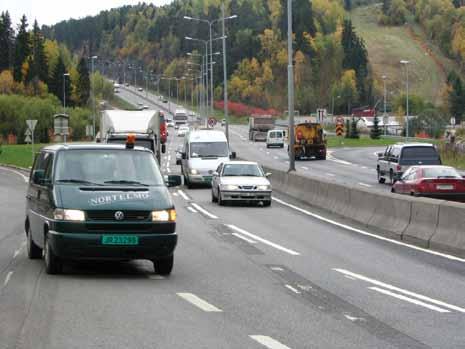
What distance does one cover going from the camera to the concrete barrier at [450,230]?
→ 59.4 ft

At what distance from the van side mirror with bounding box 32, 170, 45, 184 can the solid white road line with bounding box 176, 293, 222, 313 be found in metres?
3.69

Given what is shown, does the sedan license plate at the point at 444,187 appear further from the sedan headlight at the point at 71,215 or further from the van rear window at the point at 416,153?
the sedan headlight at the point at 71,215

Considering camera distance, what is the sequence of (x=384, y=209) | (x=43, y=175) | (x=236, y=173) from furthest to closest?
1. (x=236, y=173)
2. (x=384, y=209)
3. (x=43, y=175)

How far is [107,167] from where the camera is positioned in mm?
14867

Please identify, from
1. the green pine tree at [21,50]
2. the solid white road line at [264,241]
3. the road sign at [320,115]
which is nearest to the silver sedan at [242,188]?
the solid white road line at [264,241]

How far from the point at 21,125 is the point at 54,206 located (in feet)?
404

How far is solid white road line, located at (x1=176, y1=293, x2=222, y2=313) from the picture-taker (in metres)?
11.3

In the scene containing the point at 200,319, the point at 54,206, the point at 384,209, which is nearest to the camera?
the point at 200,319

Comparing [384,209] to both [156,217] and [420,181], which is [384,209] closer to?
[420,181]

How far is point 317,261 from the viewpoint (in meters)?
16.9

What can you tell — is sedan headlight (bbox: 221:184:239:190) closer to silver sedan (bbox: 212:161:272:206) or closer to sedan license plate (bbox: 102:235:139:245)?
silver sedan (bbox: 212:161:272:206)

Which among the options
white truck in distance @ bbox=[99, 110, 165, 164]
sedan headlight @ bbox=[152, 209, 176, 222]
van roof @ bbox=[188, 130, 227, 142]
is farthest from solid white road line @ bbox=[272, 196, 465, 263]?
van roof @ bbox=[188, 130, 227, 142]

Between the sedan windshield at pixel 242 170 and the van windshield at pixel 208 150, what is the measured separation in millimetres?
8572

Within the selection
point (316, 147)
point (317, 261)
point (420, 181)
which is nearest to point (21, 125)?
point (316, 147)
